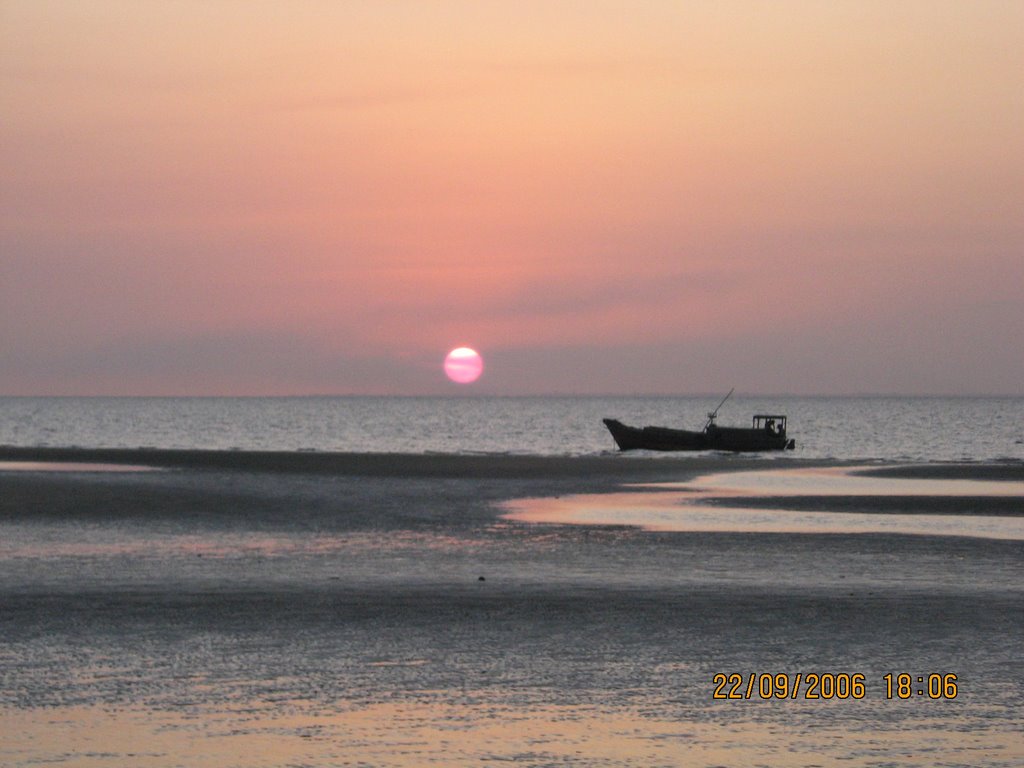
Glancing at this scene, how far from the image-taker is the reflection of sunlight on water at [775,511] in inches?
1280

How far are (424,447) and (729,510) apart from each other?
7052 centimetres

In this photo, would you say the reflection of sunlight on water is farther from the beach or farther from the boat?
the boat

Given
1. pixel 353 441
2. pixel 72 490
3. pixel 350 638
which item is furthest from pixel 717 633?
pixel 353 441

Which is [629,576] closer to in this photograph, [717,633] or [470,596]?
[470,596]

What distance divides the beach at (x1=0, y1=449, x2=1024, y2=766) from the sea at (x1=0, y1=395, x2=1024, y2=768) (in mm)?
51

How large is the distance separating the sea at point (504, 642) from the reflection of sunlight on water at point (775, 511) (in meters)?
0.39

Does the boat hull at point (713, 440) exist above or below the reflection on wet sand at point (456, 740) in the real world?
above
